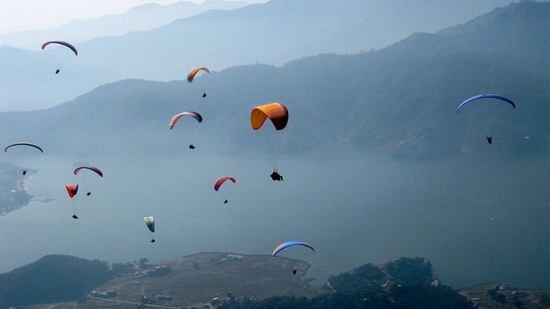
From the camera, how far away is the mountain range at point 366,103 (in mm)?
76562

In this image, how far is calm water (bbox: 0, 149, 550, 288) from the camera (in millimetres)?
39094

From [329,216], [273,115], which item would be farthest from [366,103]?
[273,115]

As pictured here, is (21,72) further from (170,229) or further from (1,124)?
(170,229)

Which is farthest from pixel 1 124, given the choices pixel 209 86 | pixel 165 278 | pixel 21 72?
pixel 21 72

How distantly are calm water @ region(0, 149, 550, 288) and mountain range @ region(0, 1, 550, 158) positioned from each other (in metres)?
8.35

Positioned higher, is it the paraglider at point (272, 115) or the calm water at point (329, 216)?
the calm water at point (329, 216)

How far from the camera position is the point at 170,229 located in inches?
1986

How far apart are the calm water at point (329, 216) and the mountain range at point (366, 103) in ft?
27.4

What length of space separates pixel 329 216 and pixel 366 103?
4770 cm

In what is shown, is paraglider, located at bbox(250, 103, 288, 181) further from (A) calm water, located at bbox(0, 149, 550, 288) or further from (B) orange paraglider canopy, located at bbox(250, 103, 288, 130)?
(A) calm water, located at bbox(0, 149, 550, 288)

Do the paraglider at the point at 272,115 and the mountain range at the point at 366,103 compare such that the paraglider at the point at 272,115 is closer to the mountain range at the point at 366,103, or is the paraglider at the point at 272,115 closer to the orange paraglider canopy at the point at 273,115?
the orange paraglider canopy at the point at 273,115

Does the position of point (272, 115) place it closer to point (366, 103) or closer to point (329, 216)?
point (329, 216)

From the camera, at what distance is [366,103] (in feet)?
308

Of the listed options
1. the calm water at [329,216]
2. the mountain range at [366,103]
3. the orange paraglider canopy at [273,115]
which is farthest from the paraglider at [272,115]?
the mountain range at [366,103]
